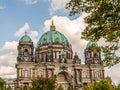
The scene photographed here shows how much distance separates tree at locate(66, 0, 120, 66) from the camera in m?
16.4

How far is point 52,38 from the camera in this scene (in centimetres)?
10562

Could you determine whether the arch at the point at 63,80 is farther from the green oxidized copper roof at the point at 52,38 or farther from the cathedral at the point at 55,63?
the green oxidized copper roof at the point at 52,38

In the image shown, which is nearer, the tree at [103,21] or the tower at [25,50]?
the tree at [103,21]

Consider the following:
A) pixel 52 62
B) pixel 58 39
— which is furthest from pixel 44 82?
pixel 58 39

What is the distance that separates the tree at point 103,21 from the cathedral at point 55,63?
76.0m

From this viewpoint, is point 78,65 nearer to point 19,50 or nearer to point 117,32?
point 19,50

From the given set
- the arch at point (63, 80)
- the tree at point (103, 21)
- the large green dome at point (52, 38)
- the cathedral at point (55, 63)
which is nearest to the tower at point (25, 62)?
the cathedral at point (55, 63)

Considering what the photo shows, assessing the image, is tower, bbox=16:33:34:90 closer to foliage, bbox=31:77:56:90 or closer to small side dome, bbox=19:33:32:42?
small side dome, bbox=19:33:32:42

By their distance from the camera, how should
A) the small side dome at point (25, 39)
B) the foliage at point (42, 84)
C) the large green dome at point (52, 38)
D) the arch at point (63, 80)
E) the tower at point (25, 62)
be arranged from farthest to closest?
the large green dome at point (52, 38), the arch at point (63, 80), the small side dome at point (25, 39), the tower at point (25, 62), the foliage at point (42, 84)

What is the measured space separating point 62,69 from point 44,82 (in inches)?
1461

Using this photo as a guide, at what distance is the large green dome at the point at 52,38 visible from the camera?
4126 inches

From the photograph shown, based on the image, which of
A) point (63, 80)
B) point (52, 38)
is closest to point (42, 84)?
point (63, 80)

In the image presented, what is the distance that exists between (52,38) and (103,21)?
88661 millimetres

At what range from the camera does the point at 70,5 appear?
1794cm
